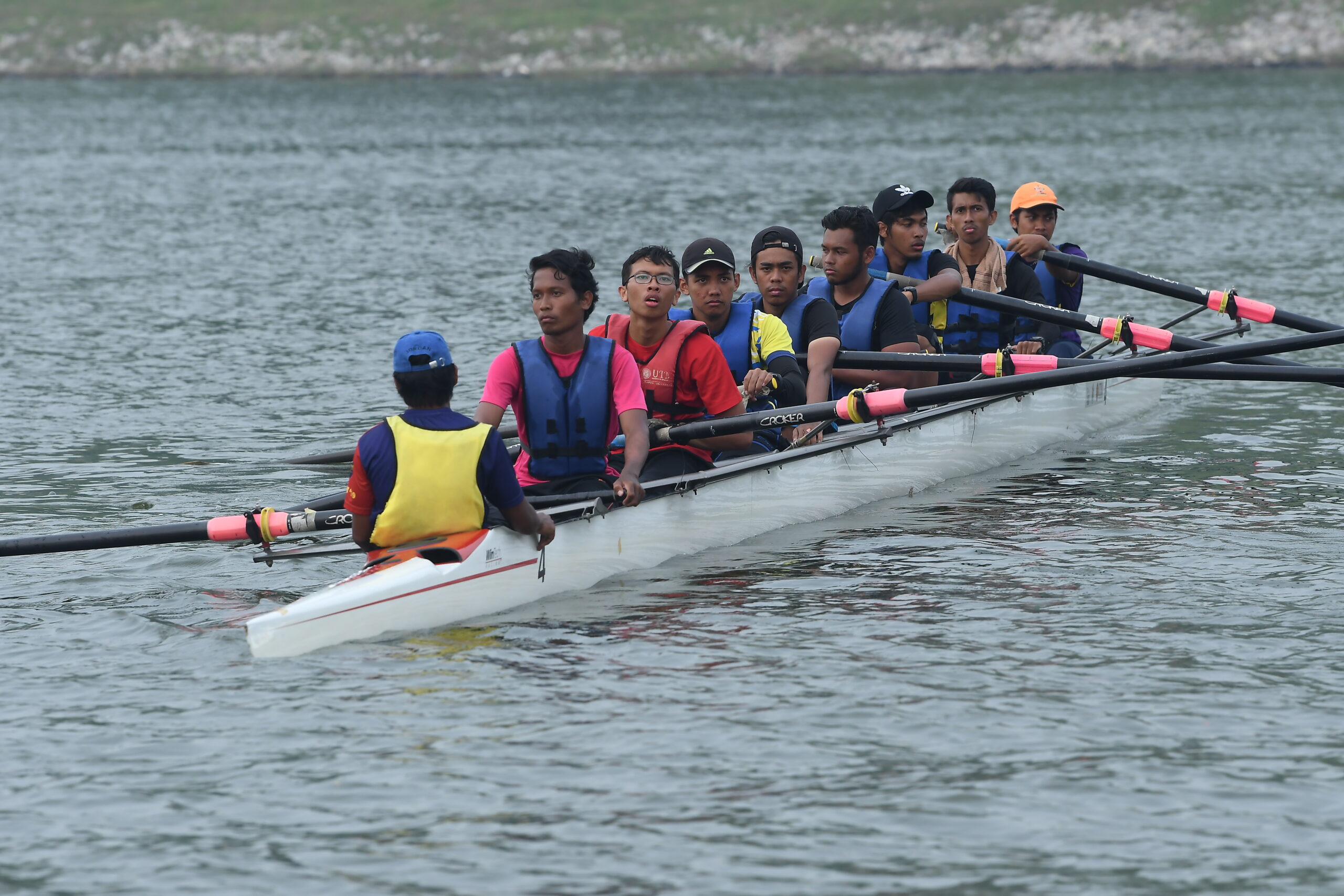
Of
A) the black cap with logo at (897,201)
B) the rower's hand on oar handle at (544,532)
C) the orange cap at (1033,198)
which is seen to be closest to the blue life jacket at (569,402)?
the rower's hand on oar handle at (544,532)

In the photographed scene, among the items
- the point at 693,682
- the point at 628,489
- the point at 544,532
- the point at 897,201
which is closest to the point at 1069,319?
the point at 897,201

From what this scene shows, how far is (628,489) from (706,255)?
2230mm

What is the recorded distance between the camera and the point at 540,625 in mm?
10219

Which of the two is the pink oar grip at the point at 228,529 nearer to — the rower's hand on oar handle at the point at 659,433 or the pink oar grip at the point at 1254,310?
the rower's hand on oar handle at the point at 659,433

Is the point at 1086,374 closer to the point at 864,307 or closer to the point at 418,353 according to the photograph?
the point at 864,307

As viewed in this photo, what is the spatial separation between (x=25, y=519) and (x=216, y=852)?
704cm

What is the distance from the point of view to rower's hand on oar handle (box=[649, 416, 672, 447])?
1154cm

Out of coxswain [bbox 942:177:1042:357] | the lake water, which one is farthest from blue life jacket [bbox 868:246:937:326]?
the lake water

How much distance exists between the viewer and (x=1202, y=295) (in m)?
17.7

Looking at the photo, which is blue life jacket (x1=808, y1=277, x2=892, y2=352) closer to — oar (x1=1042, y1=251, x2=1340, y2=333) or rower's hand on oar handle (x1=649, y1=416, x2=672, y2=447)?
rower's hand on oar handle (x1=649, y1=416, x2=672, y2=447)

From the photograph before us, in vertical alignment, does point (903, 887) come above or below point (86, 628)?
below

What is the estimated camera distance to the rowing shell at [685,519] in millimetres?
9500

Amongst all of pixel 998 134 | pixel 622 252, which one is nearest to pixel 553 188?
pixel 622 252

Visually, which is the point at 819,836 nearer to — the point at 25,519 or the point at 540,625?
the point at 540,625
